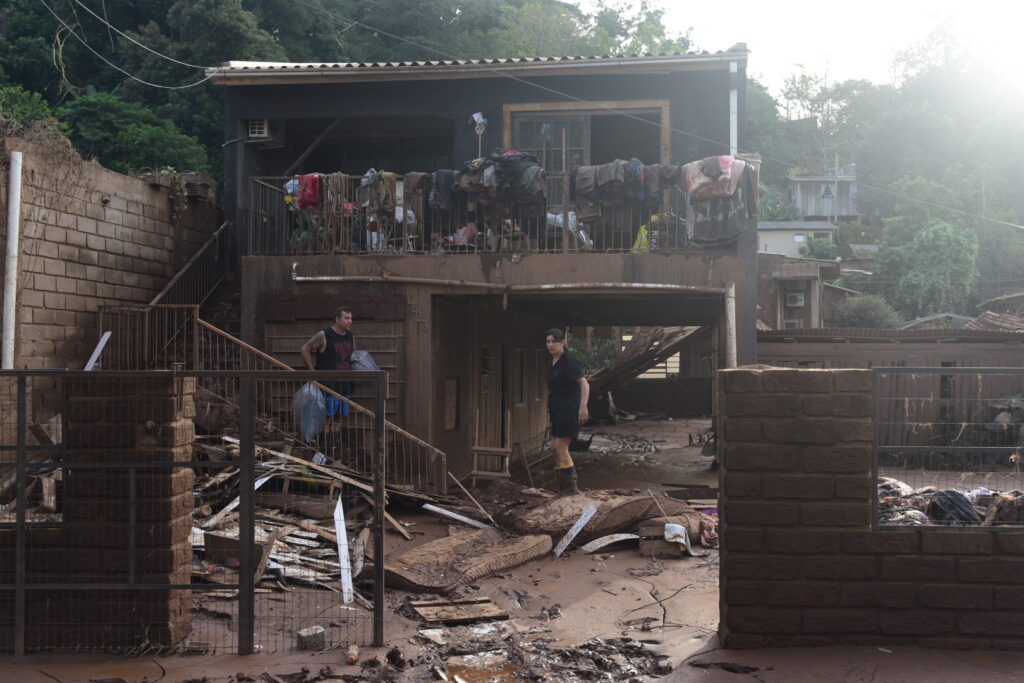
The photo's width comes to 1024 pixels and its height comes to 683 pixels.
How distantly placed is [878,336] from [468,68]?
898cm

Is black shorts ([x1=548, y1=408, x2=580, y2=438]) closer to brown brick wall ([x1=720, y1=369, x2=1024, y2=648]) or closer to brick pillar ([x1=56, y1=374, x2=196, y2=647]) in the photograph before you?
brown brick wall ([x1=720, y1=369, x2=1024, y2=648])

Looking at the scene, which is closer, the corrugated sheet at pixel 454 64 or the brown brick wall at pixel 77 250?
the brown brick wall at pixel 77 250

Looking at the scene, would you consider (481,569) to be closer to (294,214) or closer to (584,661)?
(584,661)

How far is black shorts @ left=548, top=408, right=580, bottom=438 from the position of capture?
989cm

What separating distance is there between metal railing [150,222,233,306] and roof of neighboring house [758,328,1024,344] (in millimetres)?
9986

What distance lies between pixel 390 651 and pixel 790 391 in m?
2.94

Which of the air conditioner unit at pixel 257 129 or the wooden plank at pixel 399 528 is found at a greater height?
the air conditioner unit at pixel 257 129

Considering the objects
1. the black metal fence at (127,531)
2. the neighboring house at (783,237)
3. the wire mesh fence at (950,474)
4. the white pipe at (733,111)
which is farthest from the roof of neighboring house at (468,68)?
the neighboring house at (783,237)

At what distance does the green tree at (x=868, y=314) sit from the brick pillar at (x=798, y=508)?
28.9m

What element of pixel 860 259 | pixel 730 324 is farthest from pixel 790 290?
pixel 730 324

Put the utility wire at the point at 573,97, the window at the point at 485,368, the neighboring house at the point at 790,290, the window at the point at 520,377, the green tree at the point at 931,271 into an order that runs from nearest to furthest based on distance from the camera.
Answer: the window at the point at 485,368
the utility wire at the point at 573,97
the window at the point at 520,377
the neighboring house at the point at 790,290
the green tree at the point at 931,271

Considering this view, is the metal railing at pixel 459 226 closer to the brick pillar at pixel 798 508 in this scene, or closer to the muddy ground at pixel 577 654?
the muddy ground at pixel 577 654

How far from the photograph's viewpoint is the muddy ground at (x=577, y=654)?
5078 mm

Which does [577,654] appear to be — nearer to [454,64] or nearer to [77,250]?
[77,250]
